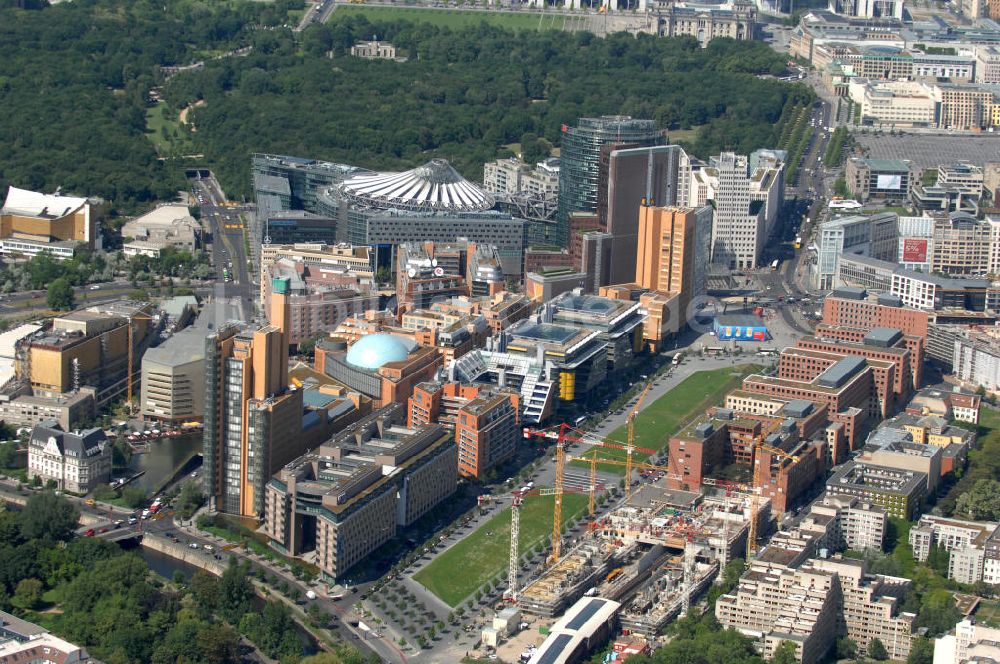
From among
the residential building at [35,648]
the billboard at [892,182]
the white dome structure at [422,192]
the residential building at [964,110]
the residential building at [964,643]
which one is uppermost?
the residential building at [964,110]

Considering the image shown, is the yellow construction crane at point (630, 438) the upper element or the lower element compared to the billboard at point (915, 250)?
lower

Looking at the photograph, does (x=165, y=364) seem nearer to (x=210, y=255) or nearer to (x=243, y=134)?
(x=210, y=255)

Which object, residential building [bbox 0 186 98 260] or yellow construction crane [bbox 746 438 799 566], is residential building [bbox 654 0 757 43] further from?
yellow construction crane [bbox 746 438 799 566]

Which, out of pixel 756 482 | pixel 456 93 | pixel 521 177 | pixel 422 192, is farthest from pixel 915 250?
pixel 456 93

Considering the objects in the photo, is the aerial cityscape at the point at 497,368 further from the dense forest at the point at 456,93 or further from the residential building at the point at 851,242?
the dense forest at the point at 456,93

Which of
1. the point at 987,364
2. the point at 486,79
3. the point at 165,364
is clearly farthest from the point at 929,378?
the point at 486,79

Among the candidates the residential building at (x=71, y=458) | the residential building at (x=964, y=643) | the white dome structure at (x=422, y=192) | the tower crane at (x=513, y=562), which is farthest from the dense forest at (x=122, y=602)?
the white dome structure at (x=422, y=192)

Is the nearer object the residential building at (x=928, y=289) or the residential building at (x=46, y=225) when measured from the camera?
the residential building at (x=928, y=289)
